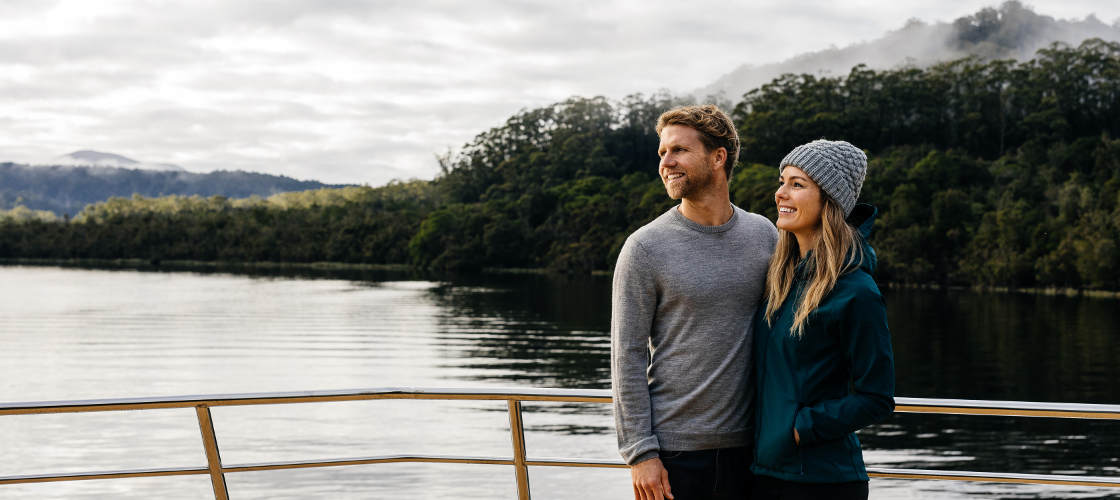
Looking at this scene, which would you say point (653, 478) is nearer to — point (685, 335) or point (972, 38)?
point (685, 335)

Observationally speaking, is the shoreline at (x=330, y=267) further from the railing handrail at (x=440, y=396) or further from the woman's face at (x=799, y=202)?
the woman's face at (x=799, y=202)

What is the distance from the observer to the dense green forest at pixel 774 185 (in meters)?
63.8

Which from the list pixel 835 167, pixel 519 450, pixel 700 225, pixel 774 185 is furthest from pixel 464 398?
pixel 774 185

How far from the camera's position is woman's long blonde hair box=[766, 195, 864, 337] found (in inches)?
74.8

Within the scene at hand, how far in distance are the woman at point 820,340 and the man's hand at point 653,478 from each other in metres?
0.20

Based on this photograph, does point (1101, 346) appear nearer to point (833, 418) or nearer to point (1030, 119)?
point (833, 418)

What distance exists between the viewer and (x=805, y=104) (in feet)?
305

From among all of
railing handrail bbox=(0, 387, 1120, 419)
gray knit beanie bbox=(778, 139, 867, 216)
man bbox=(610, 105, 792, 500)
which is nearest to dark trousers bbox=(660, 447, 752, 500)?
man bbox=(610, 105, 792, 500)

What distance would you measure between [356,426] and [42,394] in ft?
37.7

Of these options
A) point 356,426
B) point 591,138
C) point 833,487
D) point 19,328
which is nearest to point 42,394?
point 356,426

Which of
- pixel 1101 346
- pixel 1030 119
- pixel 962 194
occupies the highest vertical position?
pixel 1030 119

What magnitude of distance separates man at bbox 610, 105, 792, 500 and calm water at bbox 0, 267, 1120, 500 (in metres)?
0.45

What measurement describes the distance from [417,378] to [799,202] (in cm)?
3182

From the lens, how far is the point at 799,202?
1.98 metres
